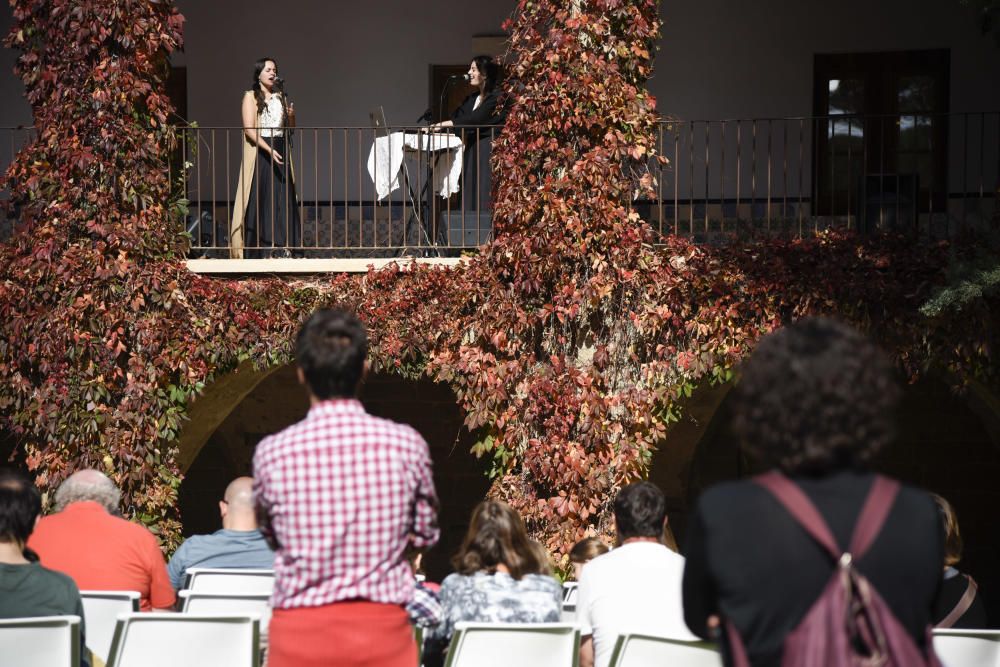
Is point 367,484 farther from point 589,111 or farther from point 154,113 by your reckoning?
point 154,113

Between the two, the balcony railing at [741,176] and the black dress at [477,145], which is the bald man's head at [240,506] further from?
the balcony railing at [741,176]

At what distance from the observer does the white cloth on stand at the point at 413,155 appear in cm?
959

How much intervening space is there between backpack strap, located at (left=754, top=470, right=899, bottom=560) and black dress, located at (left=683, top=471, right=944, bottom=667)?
0.01 metres

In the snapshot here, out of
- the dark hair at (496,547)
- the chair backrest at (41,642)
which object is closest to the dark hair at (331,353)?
the chair backrest at (41,642)

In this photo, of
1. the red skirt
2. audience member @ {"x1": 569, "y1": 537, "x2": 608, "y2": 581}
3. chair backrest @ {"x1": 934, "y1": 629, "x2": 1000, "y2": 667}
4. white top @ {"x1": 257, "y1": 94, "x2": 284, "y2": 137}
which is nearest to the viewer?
the red skirt

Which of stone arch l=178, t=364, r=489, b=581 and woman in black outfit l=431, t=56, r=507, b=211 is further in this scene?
stone arch l=178, t=364, r=489, b=581

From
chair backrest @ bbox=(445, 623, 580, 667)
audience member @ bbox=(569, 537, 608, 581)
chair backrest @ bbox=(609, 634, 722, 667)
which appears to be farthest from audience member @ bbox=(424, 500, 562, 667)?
audience member @ bbox=(569, 537, 608, 581)

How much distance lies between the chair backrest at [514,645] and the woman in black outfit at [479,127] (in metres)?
5.69

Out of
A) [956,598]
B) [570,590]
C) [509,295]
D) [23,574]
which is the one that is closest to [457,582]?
[23,574]

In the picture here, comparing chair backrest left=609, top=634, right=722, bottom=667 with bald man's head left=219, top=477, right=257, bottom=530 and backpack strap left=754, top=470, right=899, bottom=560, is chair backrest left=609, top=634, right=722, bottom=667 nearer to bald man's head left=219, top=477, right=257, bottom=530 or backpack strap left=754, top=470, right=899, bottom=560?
backpack strap left=754, top=470, right=899, bottom=560

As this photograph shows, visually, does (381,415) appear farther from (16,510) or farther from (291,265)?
(16,510)

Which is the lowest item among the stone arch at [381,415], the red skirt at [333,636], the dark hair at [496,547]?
the stone arch at [381,415]

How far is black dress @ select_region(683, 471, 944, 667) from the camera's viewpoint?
2.25m

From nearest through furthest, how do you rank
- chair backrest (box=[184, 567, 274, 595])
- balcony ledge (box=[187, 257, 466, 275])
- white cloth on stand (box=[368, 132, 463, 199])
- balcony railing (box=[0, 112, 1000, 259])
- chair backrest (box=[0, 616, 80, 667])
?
1. chair backrest (box=[0, 616, 80, 667])
2. chair backrest (box=[184, 567, 274, 595])
3. balcony ledge (box=[187, 257, 466, 275])
4. white cloth on stand (box=[368, 132, 463, 199])
5. balcony railing (box=[0, 112, 1000, 259])
